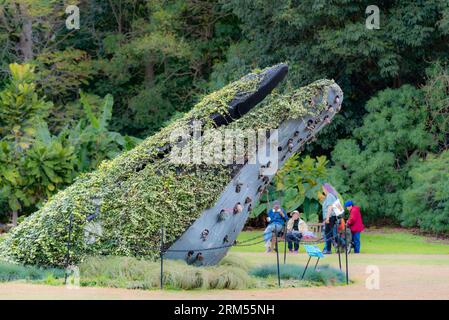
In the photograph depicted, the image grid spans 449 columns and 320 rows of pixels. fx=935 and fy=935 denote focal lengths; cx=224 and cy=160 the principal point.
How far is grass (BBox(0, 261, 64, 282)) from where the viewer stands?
47.4 feet

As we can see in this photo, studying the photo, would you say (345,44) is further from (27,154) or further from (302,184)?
(27,154)

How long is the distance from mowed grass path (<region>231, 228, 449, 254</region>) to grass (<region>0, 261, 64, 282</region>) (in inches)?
339

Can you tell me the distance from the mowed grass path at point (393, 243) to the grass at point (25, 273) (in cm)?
862

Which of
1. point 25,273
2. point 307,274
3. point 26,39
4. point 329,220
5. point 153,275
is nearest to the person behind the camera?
point 153,275

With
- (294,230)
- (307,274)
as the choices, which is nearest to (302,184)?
(294,230)

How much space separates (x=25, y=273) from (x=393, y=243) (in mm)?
14251

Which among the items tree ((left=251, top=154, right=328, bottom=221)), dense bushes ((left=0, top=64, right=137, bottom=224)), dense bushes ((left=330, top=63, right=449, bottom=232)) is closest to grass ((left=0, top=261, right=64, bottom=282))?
dense bushes ((left=0, top=64, right=137, bottom=224))

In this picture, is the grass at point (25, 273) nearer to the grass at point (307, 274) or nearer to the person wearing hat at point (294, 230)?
the grass at point (307, 274)

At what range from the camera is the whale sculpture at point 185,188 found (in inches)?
589

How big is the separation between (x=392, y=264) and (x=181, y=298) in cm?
699

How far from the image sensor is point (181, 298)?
12977 mm

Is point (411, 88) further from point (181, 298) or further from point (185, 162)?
point (181, 298)

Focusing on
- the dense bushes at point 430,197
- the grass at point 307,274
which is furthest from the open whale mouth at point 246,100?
the dense bushes at point 430,197

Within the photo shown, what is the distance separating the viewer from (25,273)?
1454 cm
